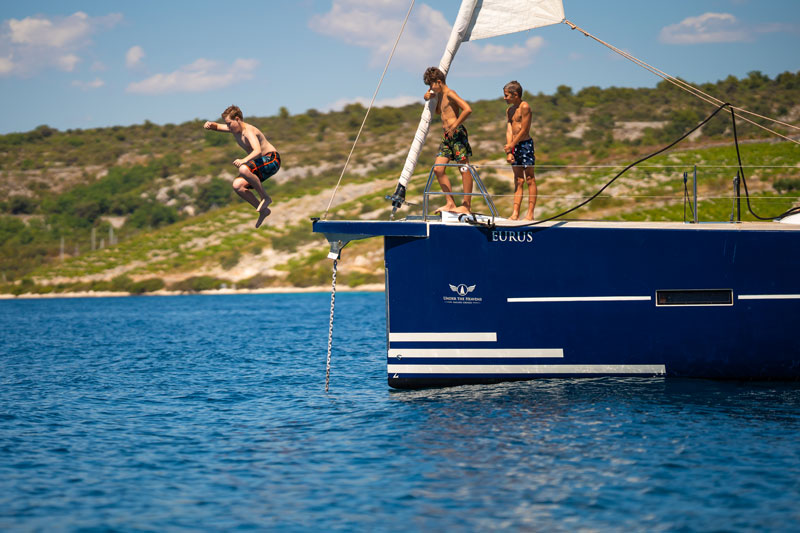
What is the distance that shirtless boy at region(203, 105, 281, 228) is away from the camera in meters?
11.4

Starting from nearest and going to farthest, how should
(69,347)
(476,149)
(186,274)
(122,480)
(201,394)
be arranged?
(122,480), (201,394), (69,347), (186,274), (476,149)

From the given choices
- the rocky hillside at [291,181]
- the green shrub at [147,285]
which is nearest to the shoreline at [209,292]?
the green shrub at [147,285]

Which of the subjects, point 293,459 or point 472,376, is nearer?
point 293,459

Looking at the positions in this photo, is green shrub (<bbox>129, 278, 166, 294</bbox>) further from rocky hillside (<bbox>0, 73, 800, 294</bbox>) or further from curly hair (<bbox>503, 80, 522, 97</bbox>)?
curly hair (<bbox>503, 80, 522, 97</bbox>)

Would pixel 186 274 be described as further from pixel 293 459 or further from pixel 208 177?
pixel 293 459

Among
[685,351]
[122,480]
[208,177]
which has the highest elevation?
[208,177]

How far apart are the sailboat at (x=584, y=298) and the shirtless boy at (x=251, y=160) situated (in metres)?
1.67

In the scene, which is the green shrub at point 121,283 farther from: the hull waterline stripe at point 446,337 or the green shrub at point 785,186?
the hull waterline stripe at point 446,337

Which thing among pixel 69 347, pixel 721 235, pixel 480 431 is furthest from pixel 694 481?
pixel 69 347

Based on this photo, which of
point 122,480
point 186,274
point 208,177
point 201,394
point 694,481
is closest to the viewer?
point 694,481

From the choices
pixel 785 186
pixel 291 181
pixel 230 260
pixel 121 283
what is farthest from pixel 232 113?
pixel 291 181

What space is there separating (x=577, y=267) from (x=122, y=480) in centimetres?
681

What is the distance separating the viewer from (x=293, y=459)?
9.52 metres

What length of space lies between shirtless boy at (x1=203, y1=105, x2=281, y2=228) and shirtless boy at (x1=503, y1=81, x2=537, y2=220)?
370 centimetres
